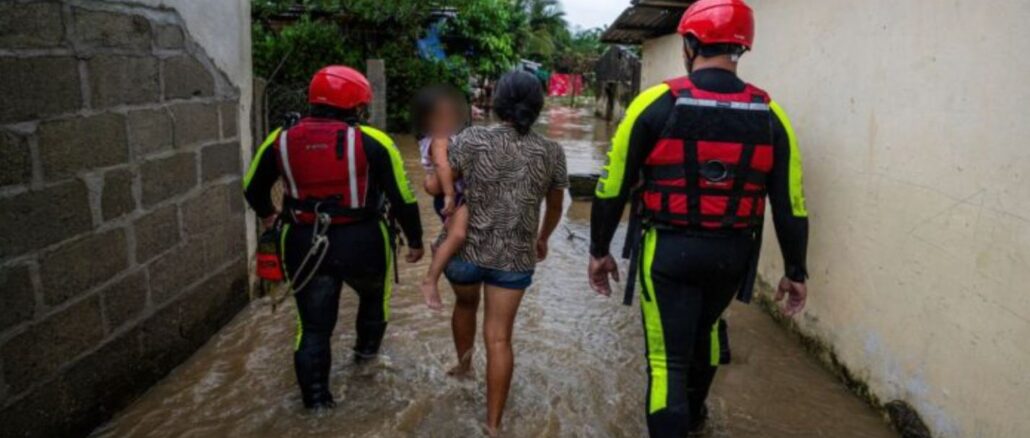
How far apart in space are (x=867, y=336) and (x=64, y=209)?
3729mm

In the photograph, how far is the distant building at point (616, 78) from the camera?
805 inches

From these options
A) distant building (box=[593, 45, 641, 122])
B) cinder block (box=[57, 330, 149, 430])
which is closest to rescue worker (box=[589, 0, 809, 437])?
cinder block (box=[57, 330, 149, 430])

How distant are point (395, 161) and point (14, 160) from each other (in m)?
1.44

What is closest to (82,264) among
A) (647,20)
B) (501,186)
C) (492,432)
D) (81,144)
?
(81,144)

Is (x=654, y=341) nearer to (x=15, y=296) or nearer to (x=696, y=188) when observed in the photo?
(x=696, y=188)

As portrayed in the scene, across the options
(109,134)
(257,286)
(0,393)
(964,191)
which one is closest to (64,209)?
(109,134)

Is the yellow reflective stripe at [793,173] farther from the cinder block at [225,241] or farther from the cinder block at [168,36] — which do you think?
the cinder block at [225,241]

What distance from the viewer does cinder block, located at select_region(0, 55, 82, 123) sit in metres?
2.48

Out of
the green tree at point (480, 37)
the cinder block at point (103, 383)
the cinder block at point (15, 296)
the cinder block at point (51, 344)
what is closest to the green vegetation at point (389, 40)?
the green tree at point (480, 37)

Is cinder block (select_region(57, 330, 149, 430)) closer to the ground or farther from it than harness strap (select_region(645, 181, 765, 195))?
closer to the ground

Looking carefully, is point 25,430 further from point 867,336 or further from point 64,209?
point 867,336

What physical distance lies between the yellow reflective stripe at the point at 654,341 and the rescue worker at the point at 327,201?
121 centimetres

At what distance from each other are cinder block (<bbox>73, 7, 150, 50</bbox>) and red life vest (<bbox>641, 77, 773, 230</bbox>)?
2.35m

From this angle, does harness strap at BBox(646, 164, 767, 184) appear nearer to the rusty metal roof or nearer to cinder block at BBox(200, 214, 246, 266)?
cinder block at BBox(200, 214, 246, 266)
